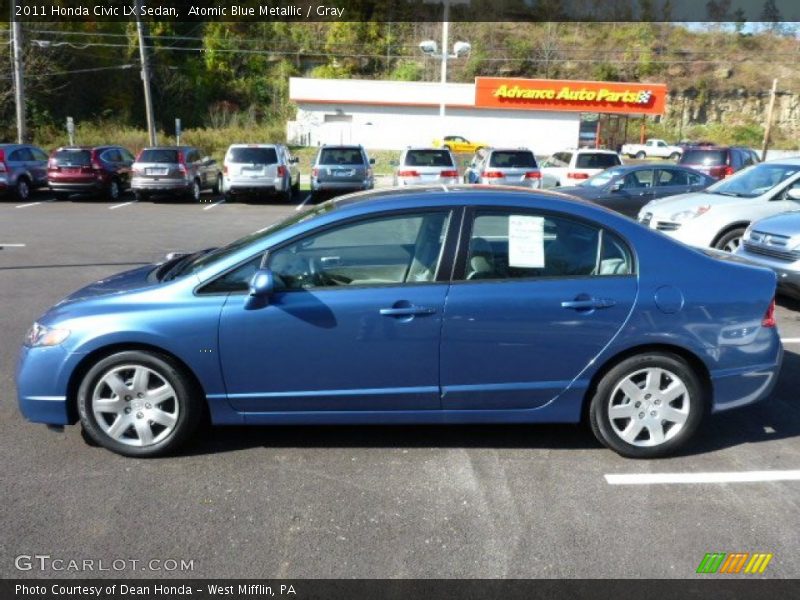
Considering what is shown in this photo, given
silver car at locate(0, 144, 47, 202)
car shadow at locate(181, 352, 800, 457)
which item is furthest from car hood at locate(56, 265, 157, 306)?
silver car at locate(0, 144, 47, 202)

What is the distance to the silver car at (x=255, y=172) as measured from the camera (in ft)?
68.3

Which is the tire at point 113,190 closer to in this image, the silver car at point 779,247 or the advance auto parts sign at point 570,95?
the silver car at point 779,247

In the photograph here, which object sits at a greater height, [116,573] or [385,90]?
[385,90]

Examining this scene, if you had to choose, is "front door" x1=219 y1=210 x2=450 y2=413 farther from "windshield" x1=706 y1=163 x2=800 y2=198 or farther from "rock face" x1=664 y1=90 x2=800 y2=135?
"rock face" x1=664 y1=90 x2=800 y2=135

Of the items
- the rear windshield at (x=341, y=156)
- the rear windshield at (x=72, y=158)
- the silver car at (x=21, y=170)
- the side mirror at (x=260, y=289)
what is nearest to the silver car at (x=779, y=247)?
the side mirror at (x=260, y=289)

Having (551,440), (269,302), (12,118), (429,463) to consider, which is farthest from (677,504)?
(12,118)

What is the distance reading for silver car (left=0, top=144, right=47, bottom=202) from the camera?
21.0m

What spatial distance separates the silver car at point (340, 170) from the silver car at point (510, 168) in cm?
350

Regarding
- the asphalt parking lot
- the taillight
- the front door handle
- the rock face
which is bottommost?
the asphalt parking lot

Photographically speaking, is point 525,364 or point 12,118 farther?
point 12,118

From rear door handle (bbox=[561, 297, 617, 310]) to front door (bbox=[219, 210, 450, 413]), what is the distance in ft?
2.34

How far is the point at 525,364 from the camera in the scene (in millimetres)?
4180

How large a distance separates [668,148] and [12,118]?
4492 cm

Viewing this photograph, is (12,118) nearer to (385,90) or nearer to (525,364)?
(385,90)
